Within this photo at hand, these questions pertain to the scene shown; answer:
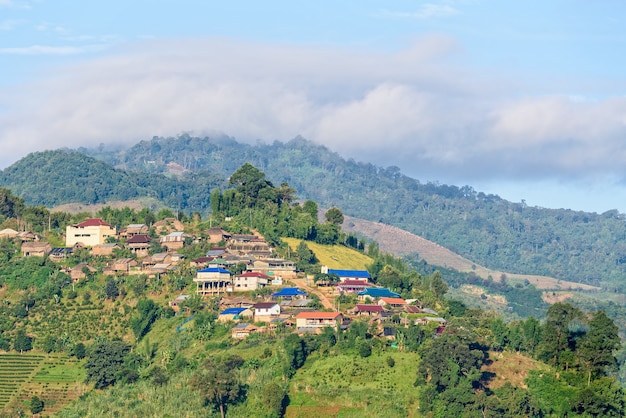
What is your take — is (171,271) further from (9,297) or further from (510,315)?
(510,315)

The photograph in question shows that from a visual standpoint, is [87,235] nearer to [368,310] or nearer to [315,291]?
[315,291]

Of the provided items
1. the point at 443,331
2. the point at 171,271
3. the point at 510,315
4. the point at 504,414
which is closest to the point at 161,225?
the point at 171,271

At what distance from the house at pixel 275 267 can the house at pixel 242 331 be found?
1480 centimetres

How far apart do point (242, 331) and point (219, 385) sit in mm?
13556

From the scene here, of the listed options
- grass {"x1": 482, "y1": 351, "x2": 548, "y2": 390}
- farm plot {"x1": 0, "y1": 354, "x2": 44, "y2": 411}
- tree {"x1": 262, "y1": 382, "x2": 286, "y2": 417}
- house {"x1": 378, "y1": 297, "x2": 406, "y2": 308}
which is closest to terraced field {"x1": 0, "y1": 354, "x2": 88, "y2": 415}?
farm plot {"x1": 0, "y1": 354, "x2": 44, "y2": 411}

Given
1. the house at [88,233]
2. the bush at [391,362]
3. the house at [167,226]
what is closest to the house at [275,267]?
the house at [167,226]

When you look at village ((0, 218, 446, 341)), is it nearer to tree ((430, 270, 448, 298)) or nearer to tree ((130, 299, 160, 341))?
tree ((130, 299, 160, 341))

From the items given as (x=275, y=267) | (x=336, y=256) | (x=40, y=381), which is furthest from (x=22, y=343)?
(x=336, y=256)

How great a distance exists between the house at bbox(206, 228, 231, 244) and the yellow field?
25.3 feet

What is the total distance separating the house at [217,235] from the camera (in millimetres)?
118812

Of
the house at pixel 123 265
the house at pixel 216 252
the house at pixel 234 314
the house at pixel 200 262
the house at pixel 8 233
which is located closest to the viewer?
the house at pixel 234 314

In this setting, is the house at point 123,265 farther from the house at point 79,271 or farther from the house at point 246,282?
the house at point 246,282

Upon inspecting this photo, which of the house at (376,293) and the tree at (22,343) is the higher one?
the house at (376,293)

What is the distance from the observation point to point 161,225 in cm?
12400
